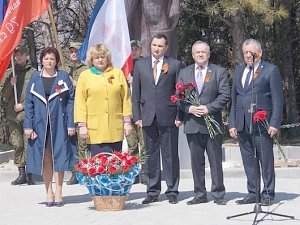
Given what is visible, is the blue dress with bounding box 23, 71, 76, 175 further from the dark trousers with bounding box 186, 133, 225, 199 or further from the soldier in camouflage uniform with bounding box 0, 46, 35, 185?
the soldier in camouflage uniform with bounding box 0, 46, 35, 185

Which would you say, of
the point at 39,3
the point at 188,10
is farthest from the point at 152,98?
the point at 188,10

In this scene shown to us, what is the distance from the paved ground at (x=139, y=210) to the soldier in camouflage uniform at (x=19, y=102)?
1.90 feet

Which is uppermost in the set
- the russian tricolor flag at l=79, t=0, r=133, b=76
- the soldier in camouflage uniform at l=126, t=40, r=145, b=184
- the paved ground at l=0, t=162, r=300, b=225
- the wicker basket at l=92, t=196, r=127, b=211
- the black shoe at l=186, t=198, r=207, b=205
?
the russian tricolor flag at l=79, t=0, r=133, b=76

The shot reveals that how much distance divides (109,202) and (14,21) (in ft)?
9.70

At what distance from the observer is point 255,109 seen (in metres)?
7.25

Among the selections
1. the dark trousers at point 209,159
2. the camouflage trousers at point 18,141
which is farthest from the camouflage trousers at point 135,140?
the dark trousers at point 209,159

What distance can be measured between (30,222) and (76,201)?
1.28 meters

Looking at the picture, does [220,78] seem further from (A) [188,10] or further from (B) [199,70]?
(A) [188,10]

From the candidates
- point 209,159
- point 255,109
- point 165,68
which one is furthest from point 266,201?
point 165,68

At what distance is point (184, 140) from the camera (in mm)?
10062

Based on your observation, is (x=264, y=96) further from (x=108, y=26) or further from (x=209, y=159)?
(x=108, y=26)

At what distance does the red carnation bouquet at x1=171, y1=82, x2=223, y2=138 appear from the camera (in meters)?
7.35

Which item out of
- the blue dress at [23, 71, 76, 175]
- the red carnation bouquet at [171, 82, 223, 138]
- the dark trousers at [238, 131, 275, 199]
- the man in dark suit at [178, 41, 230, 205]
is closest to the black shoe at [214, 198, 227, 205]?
the man in dark suit at [178, 41, 230, 205]

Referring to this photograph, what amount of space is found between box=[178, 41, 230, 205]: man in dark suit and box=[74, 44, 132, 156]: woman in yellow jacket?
24.9 inches
